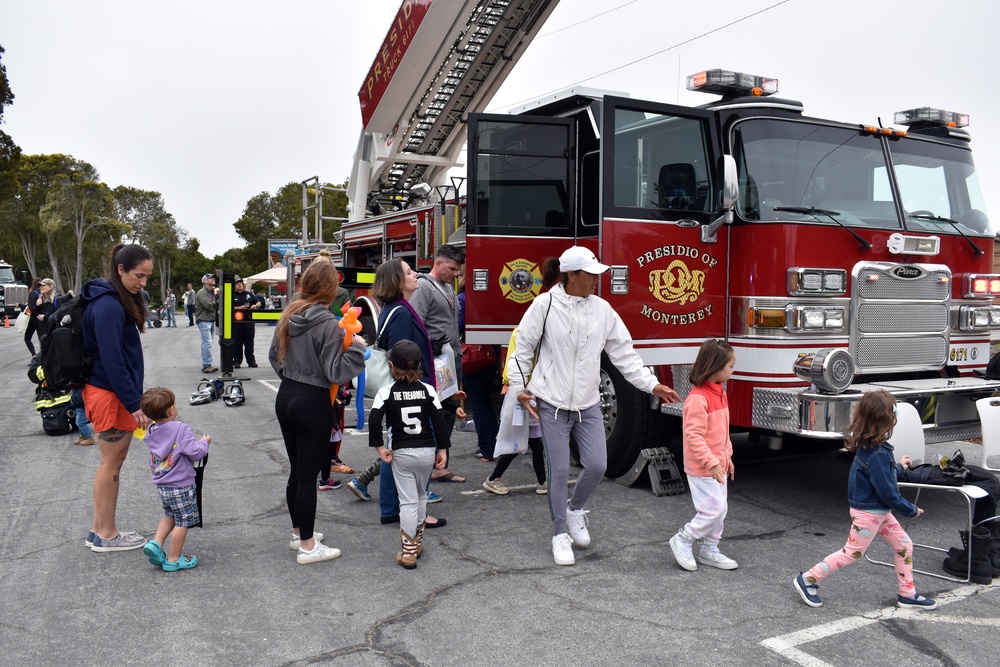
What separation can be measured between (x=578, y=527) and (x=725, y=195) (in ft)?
8.02

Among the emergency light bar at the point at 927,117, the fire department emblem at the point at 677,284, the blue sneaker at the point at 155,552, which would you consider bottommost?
the blue sneaker at the point at 155,552

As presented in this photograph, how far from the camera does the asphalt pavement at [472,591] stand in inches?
137

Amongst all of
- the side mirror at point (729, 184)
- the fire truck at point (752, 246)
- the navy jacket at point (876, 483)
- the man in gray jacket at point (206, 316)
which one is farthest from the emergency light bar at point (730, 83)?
A: the man in gray jacket at point (206, 316)

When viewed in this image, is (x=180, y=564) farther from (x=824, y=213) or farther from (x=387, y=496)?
(x=824, y=213)

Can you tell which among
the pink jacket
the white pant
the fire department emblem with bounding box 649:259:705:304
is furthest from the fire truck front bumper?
the white pant

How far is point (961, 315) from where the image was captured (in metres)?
6.27

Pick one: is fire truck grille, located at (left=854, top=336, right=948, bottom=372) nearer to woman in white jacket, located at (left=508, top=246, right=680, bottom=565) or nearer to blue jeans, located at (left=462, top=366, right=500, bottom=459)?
woman in white jacket, located at (left=508, top=246, right=680, bottom=565)

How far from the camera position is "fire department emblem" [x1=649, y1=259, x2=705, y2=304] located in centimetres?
583

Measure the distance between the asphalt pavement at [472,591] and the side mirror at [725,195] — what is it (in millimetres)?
1982

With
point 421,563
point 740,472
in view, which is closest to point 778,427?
point 740,472

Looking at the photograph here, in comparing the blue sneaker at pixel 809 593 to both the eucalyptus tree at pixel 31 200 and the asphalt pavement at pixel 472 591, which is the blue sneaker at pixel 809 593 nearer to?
the asphalt pavement at pixel 472 591

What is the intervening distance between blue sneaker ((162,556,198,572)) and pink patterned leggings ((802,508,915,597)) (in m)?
3.30

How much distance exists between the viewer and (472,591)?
418 cm

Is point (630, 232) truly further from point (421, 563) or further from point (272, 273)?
point (272, 273)
